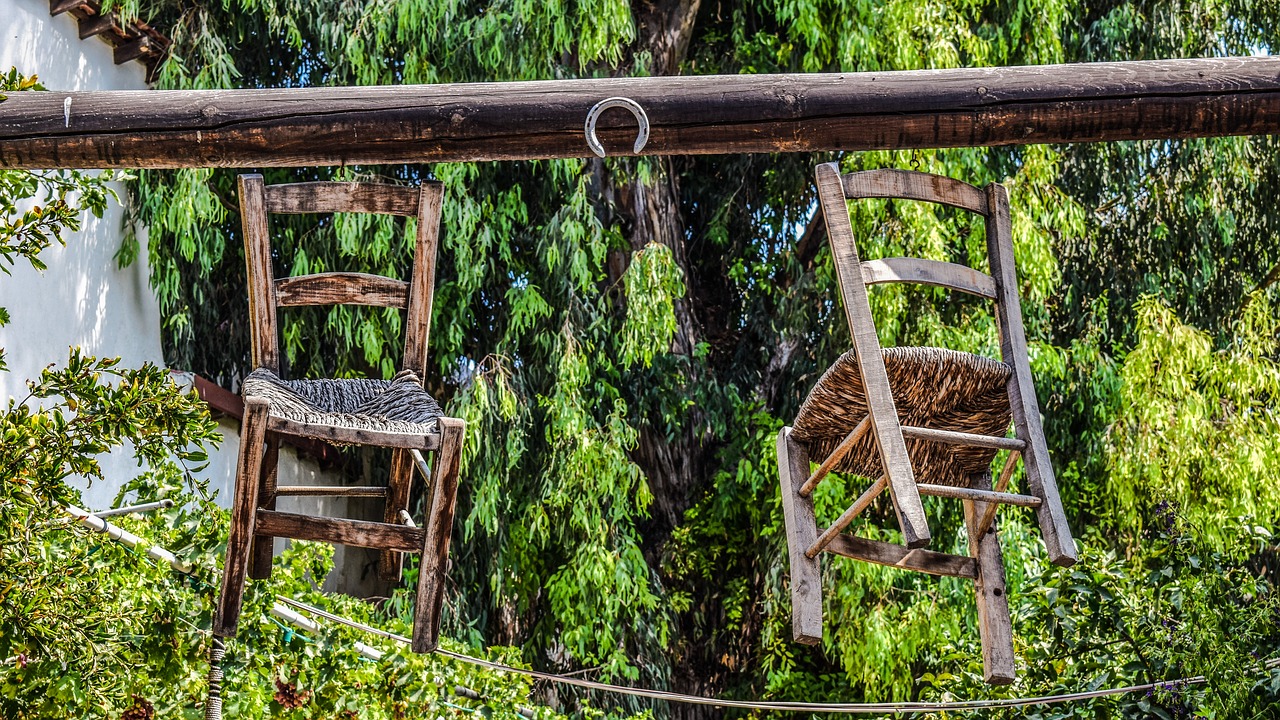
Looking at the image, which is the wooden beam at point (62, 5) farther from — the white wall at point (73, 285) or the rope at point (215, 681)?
the rope at point (215, 681)

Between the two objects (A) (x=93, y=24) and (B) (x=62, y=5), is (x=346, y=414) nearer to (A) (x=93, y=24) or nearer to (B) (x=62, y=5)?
(B) (x=62, y=5)

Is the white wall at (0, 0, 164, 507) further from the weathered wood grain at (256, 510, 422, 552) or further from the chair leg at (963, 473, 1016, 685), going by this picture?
the chair leg at (963, 473, 1016, 685)

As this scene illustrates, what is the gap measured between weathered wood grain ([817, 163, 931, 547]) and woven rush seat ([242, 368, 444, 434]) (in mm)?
755

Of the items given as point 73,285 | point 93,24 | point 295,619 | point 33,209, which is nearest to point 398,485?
point 295,619

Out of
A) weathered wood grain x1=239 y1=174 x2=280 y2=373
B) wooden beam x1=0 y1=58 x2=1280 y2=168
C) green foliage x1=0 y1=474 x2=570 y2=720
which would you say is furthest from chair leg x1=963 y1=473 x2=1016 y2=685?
green foliage x1=0 y1=474 x2=570 y2=720

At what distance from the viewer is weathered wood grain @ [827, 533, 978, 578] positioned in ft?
8.18

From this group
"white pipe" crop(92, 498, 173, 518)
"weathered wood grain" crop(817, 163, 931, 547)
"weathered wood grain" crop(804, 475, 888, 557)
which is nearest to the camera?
"weathered wood grain" crop(817, 163, 931, 547)

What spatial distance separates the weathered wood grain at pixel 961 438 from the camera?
2.31 meters

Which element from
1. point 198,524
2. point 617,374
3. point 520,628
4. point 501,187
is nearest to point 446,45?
point 501,187

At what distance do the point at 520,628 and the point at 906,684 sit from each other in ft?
5.68

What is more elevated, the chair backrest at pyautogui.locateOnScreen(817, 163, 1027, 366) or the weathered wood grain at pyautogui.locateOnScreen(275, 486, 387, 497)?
the chair backrest at pyautogui.locateOnScreen(817, 163, 1027, 366)

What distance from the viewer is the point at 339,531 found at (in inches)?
93.4

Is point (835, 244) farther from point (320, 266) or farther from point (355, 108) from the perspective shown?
point (320, 266)

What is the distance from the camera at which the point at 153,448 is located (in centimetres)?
255
